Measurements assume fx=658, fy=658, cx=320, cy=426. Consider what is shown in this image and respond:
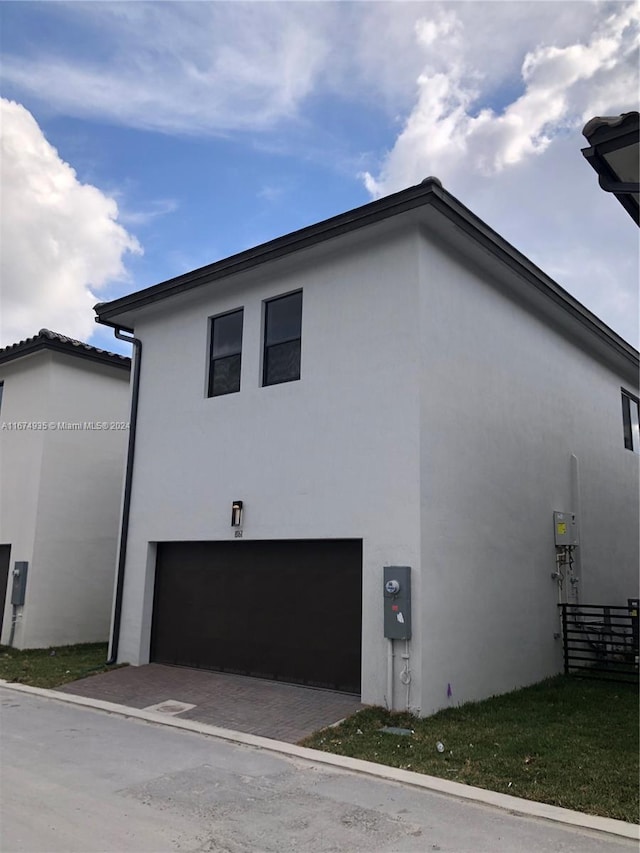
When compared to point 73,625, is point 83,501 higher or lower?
higher

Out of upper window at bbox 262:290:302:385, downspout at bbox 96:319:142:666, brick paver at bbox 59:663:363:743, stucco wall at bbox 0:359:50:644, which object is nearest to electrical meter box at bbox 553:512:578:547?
brick paver at bbox 59:663:363:743

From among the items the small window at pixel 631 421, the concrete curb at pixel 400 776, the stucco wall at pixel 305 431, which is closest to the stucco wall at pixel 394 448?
the stucco wall at pixel 305 431

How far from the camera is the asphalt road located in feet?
14.0

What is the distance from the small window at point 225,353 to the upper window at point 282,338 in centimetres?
62

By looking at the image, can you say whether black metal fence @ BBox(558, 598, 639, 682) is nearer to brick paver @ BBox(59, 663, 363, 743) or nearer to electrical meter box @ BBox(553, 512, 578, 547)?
electrical meter box @ BBox(553, 512, 578, 547)

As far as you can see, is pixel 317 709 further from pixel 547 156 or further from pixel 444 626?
pixel 547 156

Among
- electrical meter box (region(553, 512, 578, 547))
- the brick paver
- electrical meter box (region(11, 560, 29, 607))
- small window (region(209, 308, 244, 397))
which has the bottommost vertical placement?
the brick paver

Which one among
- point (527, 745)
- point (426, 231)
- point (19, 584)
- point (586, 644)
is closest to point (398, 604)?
point (527, 745)

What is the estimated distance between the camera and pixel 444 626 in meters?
8.06

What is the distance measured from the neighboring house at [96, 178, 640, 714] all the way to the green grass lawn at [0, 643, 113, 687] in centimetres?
82

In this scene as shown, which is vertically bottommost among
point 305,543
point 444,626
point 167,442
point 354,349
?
point 444,626

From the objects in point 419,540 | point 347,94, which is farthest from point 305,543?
point 347,94

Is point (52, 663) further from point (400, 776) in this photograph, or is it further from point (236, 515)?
point (400, 776)

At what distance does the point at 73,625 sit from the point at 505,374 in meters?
9.96
